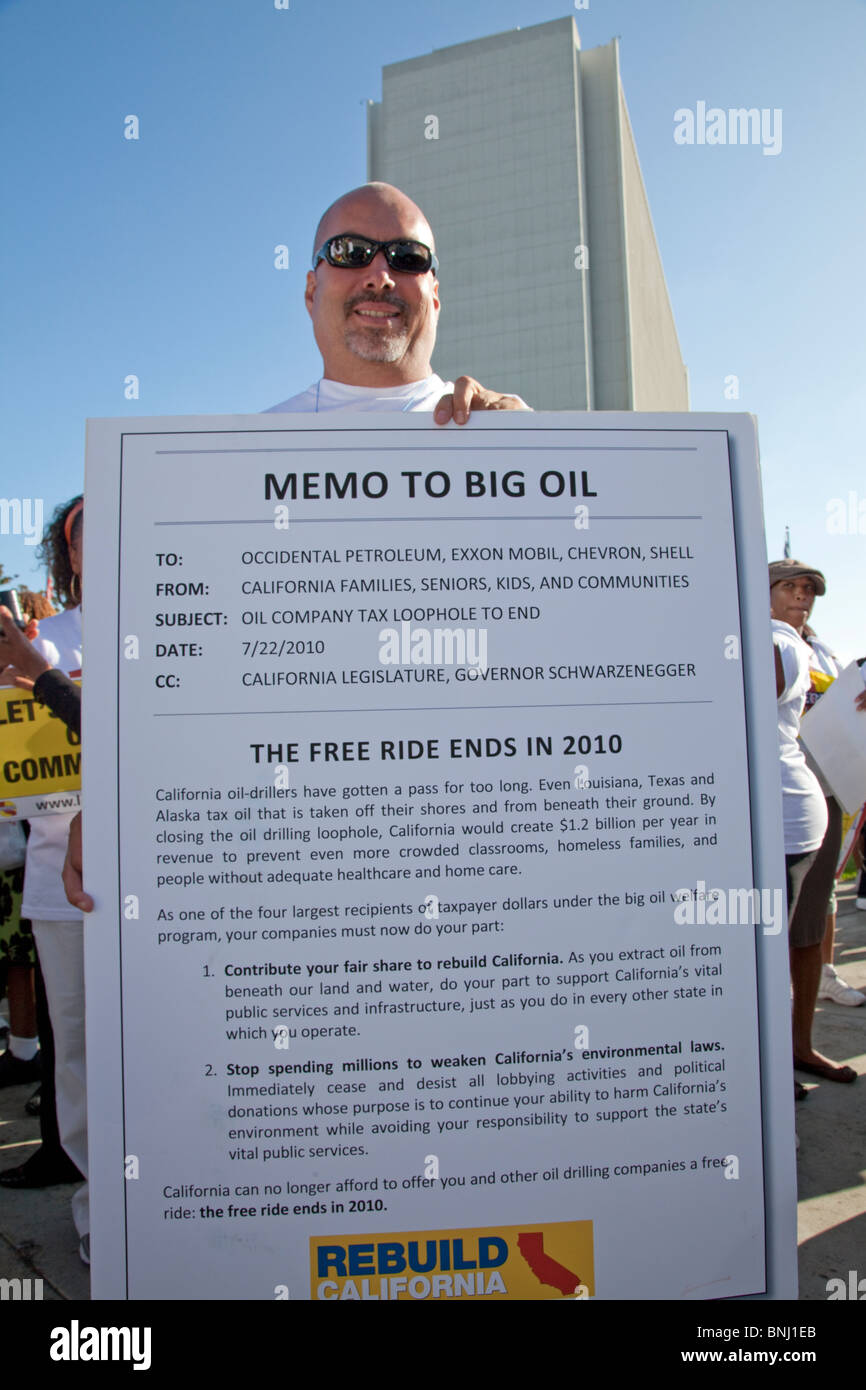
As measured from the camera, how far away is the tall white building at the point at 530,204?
32.3 metres

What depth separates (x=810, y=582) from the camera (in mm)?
3516

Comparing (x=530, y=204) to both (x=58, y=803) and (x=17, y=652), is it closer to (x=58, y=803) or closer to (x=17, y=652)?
(x=17, y=652)

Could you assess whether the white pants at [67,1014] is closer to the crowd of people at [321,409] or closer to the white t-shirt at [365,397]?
the crowd of people at [321,409]

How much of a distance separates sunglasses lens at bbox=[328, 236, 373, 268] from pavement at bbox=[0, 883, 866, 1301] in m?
2.87

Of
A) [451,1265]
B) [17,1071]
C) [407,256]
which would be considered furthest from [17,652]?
[17,1071]

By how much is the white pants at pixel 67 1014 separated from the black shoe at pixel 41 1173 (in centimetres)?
49

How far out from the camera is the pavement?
2178 millimetres

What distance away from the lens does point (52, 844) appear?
2.42 m

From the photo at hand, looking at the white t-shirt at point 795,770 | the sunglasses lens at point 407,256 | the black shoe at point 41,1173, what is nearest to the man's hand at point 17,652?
the sunglasses lens at point 407,256

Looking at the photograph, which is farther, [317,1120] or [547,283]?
[547,283]
